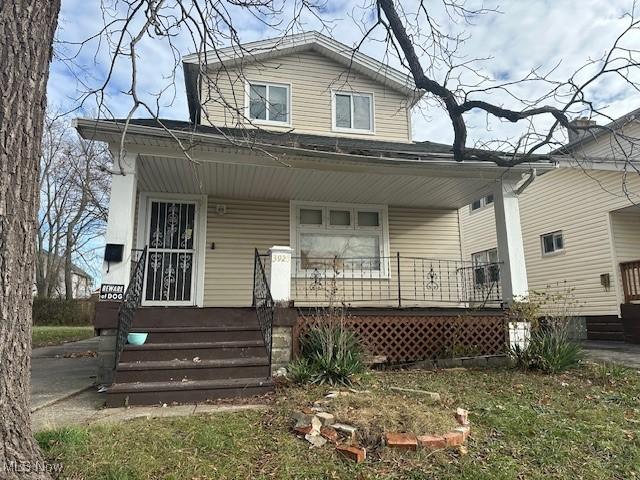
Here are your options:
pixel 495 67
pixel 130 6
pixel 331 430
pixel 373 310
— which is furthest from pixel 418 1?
pixel 331 430

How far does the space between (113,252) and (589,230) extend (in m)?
12.4

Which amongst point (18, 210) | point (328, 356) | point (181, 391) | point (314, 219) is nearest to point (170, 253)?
point (314, 219)

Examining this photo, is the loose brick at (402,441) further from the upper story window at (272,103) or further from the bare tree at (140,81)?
the upper story window at (272,103)

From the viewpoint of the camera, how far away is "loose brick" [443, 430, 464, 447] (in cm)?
336

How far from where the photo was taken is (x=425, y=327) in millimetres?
7125

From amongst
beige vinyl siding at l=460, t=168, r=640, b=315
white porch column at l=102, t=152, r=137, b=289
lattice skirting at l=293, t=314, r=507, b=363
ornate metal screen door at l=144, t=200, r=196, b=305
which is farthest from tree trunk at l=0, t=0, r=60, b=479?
beige vinyl siding at l=460, t=168, r=640, b=315

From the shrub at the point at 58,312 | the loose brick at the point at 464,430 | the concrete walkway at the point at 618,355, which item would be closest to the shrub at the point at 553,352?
the concrete walkway at the point at 618,355

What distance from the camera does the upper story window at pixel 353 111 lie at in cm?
996

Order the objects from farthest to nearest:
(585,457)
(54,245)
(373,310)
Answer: (54,245), (373,310), (585,457)

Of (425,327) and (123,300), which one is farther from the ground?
(123,300)

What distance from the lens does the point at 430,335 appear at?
713 cm

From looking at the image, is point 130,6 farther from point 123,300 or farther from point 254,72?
point 254,72

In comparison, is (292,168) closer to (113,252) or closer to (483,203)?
(113,252)

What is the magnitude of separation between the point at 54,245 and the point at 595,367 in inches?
1150
